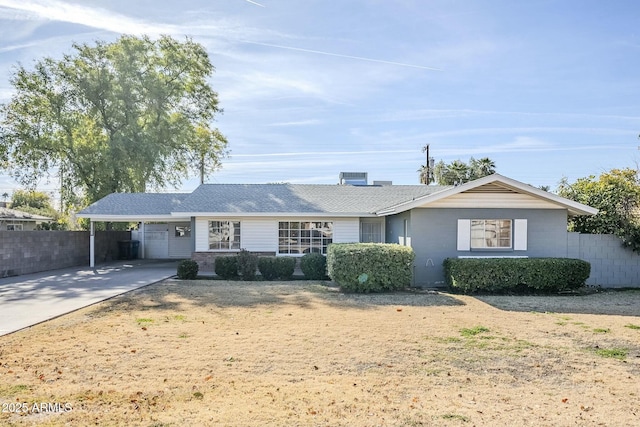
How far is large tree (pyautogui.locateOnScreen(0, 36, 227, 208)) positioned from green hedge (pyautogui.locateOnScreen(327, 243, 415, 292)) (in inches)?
702

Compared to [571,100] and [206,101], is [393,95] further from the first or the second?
[206,101]

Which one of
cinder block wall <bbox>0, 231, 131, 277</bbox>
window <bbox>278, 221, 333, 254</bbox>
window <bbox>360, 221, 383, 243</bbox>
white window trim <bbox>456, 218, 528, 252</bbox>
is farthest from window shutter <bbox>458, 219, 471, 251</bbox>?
cinder block wall <bbox>0, 231, 131, 277</bbox>

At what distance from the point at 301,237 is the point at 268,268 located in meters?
3.31

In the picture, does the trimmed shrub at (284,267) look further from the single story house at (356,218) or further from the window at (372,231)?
the window at (372,231)

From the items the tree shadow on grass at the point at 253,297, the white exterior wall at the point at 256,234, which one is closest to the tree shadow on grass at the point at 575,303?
the tree shadow on grass at the point at 253,297

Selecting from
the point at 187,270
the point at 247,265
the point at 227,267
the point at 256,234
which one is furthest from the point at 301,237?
the point at 187,270

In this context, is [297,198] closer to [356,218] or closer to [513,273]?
[356,218]

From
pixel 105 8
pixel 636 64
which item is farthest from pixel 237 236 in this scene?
pixel 636 64

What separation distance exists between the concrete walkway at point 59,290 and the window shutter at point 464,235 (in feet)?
32.6

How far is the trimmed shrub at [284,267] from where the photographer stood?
50.9ft

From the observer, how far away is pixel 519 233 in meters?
13.8

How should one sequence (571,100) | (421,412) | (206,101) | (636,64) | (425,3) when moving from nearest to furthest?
1. (421,412)
2. (425,3)
3. (636,64)
4. (571,100)
5. (206,101)

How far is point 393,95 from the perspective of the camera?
58.2 feet

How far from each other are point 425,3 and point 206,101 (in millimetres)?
21446
